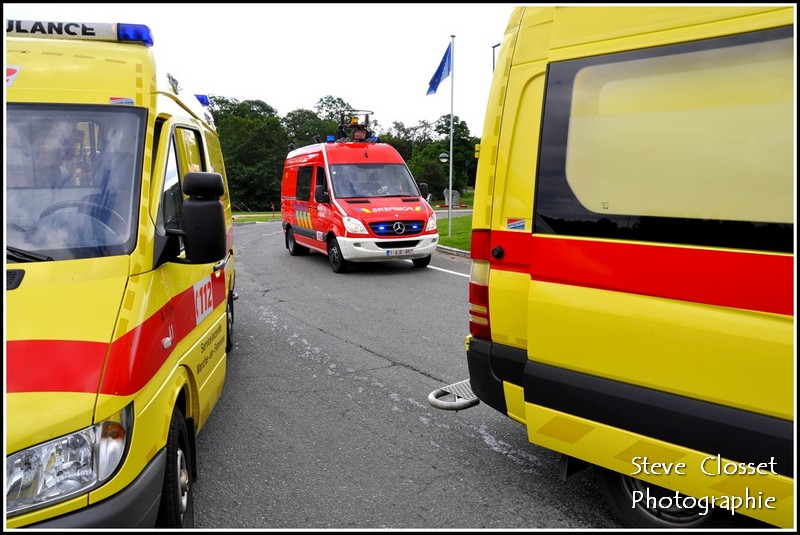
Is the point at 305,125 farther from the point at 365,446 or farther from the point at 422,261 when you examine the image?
the point at 365,446

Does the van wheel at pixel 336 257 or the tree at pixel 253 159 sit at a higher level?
the tree at pixel 253 159

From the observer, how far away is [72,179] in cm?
305

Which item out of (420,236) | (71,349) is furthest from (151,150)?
(420,236)

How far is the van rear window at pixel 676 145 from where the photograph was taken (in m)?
2.35

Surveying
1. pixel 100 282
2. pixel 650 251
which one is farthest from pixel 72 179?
pixel 650 251

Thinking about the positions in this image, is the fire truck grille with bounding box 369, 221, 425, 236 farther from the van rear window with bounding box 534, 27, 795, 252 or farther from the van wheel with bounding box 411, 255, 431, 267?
the van rear window with bounding box 534, 27, 795, 252

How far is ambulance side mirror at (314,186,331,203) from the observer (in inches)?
481

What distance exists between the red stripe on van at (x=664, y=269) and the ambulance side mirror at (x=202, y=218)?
1.56m

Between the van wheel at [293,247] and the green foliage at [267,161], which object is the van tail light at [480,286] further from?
the green foliage at [267,161]

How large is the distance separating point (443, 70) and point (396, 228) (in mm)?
7545

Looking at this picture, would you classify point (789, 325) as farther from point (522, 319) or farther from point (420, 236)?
point (420, 236)

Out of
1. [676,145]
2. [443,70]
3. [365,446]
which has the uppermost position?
[443,70]

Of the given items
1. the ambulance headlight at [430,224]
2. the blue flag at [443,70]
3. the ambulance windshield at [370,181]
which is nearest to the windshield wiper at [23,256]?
the ambulance headlight at [430,224]

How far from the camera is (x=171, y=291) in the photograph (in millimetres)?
3168
